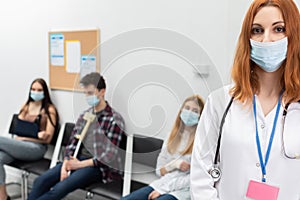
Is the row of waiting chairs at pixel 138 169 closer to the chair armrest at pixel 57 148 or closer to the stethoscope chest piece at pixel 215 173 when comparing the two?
the chair armrest at pixel 57 148

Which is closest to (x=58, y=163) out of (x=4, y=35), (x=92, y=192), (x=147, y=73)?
(x=92, y=192)

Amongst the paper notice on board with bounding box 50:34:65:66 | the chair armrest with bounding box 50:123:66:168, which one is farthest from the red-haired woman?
the paper notice on board with bounding box 50:34:65:66

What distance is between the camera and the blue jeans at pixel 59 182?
10.0 feet

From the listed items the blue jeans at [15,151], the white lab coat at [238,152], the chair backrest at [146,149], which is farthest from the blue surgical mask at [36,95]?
the white lab coat at [238,152]

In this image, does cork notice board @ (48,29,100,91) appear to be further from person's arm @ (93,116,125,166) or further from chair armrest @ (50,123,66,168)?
person's arm @ (93,116,125,166)

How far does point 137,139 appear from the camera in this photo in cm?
289

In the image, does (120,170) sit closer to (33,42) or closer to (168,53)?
(168,53)

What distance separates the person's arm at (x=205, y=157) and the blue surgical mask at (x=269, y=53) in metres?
0.27

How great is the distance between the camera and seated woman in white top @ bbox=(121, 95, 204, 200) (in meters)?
2.62

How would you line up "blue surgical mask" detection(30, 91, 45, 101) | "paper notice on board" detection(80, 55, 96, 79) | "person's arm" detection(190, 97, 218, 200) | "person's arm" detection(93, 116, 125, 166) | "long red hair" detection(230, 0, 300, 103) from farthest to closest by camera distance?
"blue surgical mask" detection(30, 91, 45, 101) < "paper notice on board" detection(80, 55, 96, 79) < "person's arm" detection(93, 116, 125, 166) < "person's arm" detection(190, 97, 218, 200) < "long red hair" detection(230, 0, 300, 103)

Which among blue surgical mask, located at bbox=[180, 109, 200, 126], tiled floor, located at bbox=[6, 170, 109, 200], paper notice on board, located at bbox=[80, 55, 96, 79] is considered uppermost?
paper notice on board, located at bbox=[80, 55, 96, 79]

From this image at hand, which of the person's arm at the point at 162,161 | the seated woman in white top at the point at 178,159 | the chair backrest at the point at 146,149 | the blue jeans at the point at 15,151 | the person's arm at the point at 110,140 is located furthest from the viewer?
the blue jeans at the point at 15,151

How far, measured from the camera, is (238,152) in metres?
1.53

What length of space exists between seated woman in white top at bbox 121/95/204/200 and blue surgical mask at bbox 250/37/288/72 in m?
1.09
